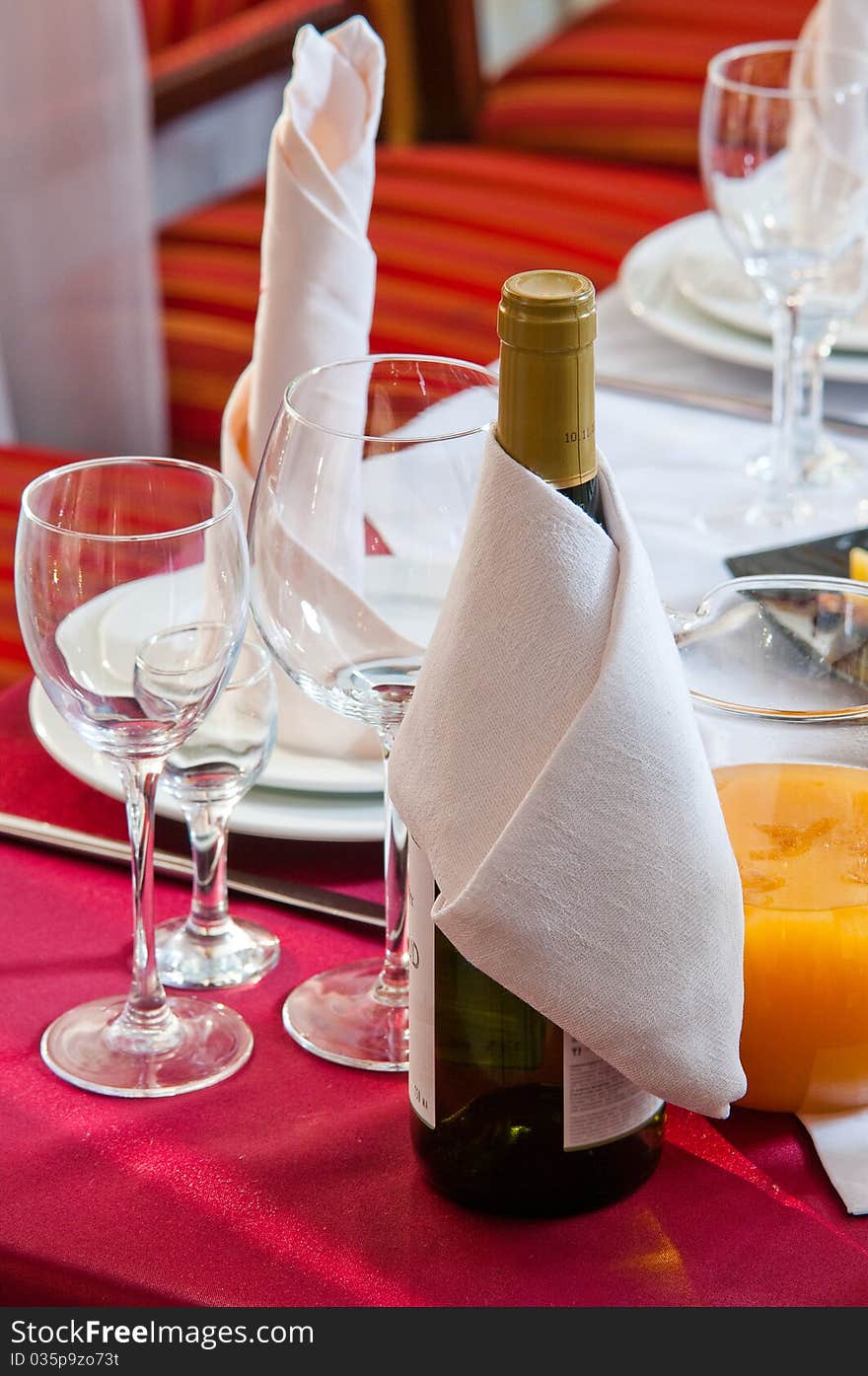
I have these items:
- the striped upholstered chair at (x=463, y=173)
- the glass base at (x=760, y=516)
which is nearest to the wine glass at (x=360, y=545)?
the glass base at (x=760, y=516)

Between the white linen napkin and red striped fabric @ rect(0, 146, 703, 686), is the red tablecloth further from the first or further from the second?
red striped fabric @ rect(0, 146, 703, 686)

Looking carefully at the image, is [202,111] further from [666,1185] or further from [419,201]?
[666,1185]

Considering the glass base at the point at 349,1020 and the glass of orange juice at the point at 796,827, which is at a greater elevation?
the glass of orange juice at the point at 796,827

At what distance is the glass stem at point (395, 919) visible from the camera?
564mm

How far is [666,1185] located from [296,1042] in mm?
137

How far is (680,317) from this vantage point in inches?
45.4

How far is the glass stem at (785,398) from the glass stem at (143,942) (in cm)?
52

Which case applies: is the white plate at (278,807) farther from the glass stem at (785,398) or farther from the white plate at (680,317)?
the white plate at (680,317)

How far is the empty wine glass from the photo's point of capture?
1.97 ft

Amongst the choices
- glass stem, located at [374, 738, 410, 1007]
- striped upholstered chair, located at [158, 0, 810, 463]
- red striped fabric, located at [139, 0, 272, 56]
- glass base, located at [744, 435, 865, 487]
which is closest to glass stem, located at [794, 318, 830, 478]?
glass base, located at [744, 435, 865, 487]

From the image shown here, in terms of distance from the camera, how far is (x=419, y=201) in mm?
2057

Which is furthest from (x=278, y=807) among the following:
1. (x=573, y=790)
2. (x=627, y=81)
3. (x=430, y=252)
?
(x=627, y=81)

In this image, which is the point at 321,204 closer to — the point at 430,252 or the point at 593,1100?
the point at 593,1100

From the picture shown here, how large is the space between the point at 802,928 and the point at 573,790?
12cm
